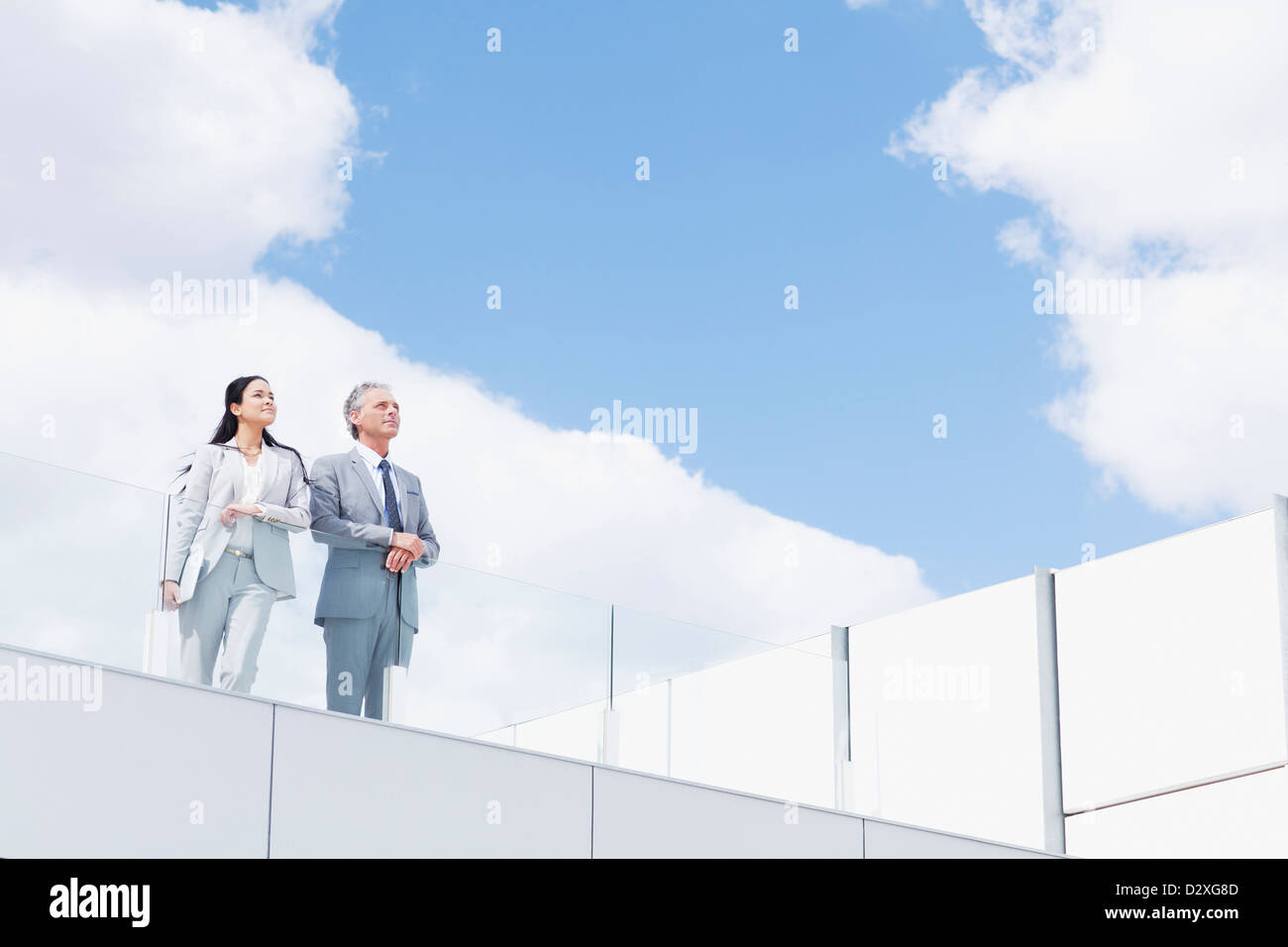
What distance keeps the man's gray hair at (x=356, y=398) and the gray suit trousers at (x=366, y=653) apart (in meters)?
0.83

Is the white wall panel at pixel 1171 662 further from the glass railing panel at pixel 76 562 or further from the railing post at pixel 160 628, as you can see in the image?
the glass railing panel at pixel 76 562

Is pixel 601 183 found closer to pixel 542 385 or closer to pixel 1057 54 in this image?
pixel 542 385

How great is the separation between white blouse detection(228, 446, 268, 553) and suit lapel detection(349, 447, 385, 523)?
52cm

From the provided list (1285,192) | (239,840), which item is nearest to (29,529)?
(239,840)

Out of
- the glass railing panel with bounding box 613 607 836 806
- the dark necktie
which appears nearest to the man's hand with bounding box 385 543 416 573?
the dark necktie

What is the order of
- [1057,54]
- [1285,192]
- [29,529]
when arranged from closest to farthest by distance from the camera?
1. [29,529]
2. [1285,192]
3. [1057,54]

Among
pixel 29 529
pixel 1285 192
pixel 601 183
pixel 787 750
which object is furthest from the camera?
pixel 601 183

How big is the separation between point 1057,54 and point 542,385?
34.7ft

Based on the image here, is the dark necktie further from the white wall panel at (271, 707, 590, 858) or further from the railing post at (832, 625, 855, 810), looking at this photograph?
the railing post at (832, 625, 855, 810)

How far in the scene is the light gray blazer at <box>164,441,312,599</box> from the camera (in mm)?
8930

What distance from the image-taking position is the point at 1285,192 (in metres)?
25.0

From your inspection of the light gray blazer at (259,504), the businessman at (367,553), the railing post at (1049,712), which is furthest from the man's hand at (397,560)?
the railing post at (1049,712)

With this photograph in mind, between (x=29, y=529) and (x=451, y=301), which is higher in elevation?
(x=451, y=301)
